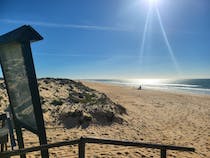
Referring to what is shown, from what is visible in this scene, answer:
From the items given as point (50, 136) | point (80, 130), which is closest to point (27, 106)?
point (50, 136)

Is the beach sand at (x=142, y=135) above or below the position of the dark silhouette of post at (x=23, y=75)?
below

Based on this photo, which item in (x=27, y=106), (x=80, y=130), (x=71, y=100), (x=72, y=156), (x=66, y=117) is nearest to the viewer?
(x=27, y=106)

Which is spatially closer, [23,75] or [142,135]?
[23,75]

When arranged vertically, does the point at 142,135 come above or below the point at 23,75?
below

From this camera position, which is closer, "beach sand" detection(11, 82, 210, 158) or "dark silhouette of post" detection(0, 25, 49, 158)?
"dark silhouette of post" detection(0, 25, 49, 158)

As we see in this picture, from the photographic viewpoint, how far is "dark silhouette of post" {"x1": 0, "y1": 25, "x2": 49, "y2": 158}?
356 centimetres

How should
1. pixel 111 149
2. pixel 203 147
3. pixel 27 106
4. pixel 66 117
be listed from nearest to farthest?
pixel 27 106 < pixel 111 149 < pixel 203 147 < pixel 66 117

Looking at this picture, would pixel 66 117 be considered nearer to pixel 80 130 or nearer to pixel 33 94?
pixel 80 130

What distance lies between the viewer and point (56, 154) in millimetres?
7102

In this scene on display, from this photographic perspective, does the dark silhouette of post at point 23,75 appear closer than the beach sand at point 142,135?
Yes

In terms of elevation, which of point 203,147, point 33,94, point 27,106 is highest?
point 33,94

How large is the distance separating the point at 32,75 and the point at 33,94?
0.32 meters

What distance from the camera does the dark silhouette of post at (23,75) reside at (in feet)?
11.7

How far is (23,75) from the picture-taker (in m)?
3.73
